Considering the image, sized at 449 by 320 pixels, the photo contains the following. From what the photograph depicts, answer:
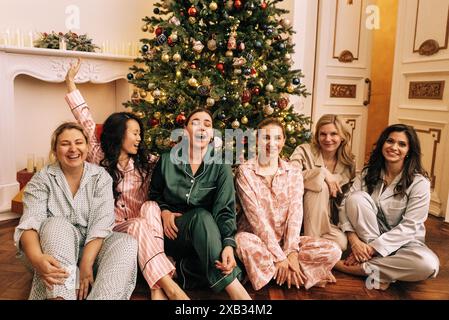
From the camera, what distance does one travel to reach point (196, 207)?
6.28 feet

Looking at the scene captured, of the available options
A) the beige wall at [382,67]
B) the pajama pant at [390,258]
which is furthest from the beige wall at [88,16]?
the pajama pant at [390,258]

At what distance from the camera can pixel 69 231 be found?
5.29 ft

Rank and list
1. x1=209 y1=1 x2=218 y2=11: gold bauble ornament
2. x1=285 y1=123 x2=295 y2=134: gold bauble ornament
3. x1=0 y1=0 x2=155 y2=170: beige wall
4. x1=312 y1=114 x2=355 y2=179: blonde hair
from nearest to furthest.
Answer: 1. x1=312 y1=114 x2=355 y2=179: blonde hair
2. x1=209 y1=1 x2=218 y2=11: gold bauble ornament
3. x1=285 y1=123 x2=295 y2=134: gold bauble ornament
4. x1=0 y1=0 x2=155 y2=170: beige wall

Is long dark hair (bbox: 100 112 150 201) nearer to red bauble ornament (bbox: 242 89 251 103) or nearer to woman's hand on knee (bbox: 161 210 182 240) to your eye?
woman's hand on knee (bbox: 161 210 182 240)

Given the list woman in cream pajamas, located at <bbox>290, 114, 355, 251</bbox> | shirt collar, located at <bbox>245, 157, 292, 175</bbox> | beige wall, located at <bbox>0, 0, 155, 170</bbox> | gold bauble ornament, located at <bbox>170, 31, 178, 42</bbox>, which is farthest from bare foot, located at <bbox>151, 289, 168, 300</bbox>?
beige wall, located at <bbox>0, 0, 155, 170</bbox>

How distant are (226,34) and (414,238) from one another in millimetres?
1736

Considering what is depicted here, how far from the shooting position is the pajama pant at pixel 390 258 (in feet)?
6.22

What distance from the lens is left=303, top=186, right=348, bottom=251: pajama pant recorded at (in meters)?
2.10

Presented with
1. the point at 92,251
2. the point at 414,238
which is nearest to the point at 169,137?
the point at 92,251

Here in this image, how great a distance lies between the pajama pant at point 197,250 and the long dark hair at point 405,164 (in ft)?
3.10

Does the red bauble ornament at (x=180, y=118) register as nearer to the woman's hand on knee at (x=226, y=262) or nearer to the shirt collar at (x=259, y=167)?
the shirt collar at (x=259, y=167)

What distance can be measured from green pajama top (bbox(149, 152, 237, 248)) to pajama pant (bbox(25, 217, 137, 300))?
1.09 feet
